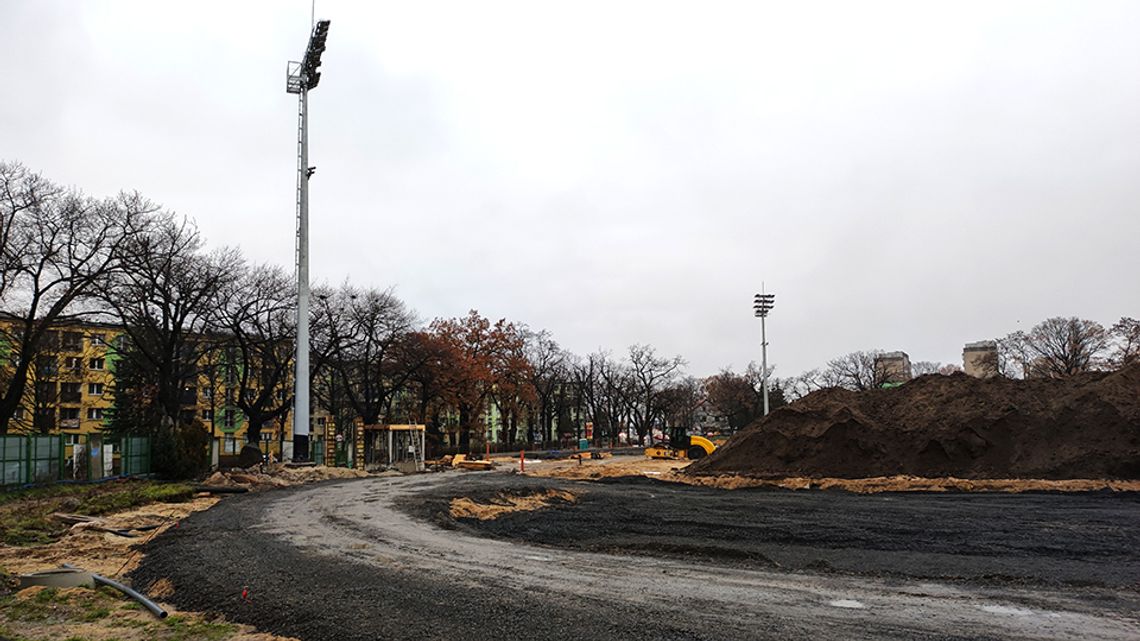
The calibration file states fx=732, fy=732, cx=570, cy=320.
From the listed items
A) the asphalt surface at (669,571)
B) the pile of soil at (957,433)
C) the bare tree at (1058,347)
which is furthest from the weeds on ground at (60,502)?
the bare tree at (1058,347)

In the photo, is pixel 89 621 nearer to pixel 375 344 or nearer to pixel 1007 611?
pixel 1007 611

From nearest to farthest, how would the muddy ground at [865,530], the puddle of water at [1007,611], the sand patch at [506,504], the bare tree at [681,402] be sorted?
1. the puddle of water at [1007,611]
2. the muddy ground at [865,530]
3. the sand patch at [506,504]
4. the bare tree at [681,402]

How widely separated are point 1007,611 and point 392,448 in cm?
4350

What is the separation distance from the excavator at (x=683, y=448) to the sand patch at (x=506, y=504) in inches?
995

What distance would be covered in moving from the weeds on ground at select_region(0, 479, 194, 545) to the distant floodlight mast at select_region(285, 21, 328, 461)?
932cm

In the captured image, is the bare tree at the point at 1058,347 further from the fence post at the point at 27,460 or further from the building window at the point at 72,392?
the building window at the point at 72,392

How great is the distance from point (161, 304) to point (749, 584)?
37742 mm

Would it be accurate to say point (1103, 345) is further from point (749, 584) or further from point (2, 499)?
point (2, 499)

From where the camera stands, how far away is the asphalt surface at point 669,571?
8.31m

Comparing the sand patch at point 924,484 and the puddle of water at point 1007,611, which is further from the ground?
the puddle of water at point 1007,611

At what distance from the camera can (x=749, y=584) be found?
10.6 m

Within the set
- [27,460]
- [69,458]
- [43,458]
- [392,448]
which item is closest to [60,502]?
[27,460]

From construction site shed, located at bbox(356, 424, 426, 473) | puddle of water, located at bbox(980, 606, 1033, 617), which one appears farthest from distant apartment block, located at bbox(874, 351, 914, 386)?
puddle of water, located at bbox(980, 606, 1033, 617)

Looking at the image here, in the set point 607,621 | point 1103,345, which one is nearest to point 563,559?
point 607,621
